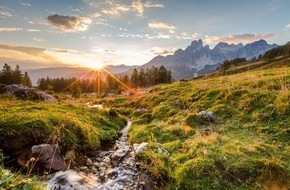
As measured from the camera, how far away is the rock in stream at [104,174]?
317 inches

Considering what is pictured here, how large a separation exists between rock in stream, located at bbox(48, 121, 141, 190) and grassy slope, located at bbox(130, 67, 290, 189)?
34.7 inches

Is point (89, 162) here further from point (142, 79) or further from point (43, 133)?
point (142, 79)

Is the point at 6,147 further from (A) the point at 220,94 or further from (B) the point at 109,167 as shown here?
(A) the point at 220,94

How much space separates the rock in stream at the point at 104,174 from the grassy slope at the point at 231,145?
882 millimetres

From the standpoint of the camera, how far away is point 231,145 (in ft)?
32.3

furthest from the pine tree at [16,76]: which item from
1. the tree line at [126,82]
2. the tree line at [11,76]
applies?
the tree line at [126,82]

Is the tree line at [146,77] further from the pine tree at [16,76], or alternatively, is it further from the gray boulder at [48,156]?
the gray boulder at [48,156]

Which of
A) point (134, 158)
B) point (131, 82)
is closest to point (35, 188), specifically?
point (134, 158)

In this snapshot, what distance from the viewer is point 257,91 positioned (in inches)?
604

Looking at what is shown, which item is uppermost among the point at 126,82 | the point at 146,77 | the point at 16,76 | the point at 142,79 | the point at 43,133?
the point at 16,76

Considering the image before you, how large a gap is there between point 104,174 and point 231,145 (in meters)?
5.37

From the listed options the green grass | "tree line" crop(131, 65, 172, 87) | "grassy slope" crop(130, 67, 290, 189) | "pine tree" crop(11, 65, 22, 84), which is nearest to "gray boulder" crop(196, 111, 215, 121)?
"grassy slope" crop(130, 67, 290, 189)

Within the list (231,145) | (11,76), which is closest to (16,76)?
(11,76)

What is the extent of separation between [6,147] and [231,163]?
873 cm
